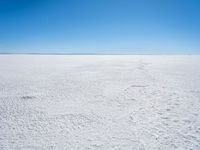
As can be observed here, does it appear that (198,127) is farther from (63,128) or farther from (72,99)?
(72,99)

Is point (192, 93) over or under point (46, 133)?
over

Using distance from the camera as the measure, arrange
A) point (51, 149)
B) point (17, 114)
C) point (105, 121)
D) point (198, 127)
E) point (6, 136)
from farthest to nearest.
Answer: point (17, 114), point (105, 121), point (198, 127), point (6, 136), point (51, 149)

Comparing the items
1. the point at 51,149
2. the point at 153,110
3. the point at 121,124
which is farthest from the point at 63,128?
the point at 153,110

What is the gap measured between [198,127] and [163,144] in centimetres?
98

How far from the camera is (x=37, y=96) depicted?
191 inches

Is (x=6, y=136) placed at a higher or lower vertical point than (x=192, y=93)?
lower

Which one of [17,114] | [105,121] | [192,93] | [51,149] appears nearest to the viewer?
[51,149]

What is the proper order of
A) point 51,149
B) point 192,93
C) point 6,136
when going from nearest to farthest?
point 51,149
point 6,136
point 192,93

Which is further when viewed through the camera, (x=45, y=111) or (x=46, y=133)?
(x=45, y=111)

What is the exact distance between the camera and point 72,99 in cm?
461

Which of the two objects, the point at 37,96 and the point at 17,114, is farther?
the point at 37,96

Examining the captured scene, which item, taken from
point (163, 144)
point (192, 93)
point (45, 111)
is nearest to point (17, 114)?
point (45, 111)

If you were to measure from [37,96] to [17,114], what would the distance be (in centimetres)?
134

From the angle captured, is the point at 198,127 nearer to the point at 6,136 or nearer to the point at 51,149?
the point at 51,149
